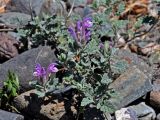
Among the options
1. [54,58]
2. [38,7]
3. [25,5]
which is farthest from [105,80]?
[25,5]

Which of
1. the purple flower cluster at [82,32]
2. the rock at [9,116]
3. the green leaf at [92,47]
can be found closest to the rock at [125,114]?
the green leaf at [92,47]

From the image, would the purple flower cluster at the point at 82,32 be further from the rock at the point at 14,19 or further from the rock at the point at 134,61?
the rock at the point at 14,19

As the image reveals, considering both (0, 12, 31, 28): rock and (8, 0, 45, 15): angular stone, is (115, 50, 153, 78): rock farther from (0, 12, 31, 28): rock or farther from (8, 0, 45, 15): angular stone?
(8, 0, 45, 15): angular stone

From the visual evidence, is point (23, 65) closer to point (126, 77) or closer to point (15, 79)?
point (15, 79)

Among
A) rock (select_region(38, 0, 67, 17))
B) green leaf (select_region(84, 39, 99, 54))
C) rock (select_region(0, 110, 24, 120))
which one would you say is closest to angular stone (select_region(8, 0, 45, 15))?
rock (select_region(38, 0, 67, 17))

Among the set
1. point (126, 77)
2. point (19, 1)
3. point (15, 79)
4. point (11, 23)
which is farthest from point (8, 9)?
point (126, 77)

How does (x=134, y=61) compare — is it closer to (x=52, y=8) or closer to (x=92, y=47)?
(x=92, y=47)
